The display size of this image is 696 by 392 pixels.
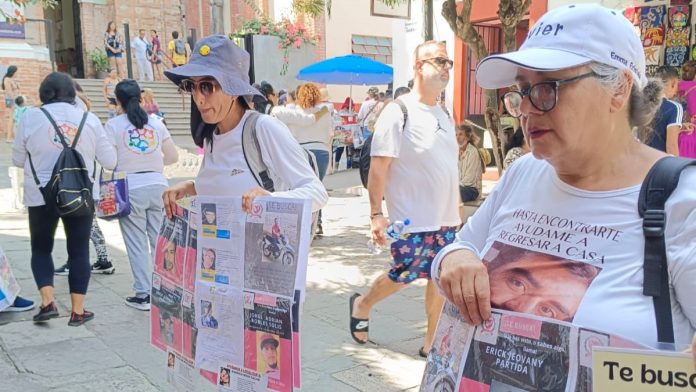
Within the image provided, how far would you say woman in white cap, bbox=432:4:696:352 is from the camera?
4.18 ft

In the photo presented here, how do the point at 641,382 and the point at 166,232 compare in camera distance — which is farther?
the point at 166,232

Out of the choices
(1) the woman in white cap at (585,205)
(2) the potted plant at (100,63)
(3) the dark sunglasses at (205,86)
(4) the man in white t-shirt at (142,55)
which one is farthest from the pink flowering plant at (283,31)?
(1) the woman in white cap at (585,205)

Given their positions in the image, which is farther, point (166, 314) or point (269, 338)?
point (166, 314)

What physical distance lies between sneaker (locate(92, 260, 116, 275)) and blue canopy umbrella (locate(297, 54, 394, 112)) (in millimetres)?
9744

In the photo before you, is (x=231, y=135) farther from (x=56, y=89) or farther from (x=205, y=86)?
(x=56, y=89)

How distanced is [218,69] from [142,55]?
69.7 feet

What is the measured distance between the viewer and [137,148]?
4996 millimetres

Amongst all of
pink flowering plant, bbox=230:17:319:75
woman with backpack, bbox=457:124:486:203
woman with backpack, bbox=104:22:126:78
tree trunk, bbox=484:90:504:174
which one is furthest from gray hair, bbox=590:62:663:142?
woman with backpack, bbox=104:22:126:78

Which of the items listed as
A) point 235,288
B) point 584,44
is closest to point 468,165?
point 235,288

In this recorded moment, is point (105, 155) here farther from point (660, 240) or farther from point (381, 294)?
point (660, 240)

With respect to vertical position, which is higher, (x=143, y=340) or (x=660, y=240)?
(x=660, y=240)

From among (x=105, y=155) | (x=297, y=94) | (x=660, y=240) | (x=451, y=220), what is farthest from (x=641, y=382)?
(x=297, y=94)

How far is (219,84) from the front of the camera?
98.3 inches

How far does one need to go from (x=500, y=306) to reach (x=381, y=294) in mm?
2597
